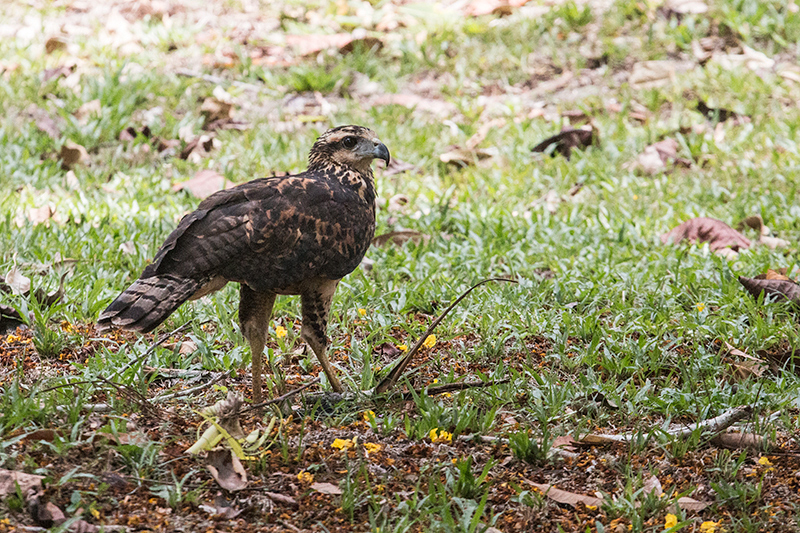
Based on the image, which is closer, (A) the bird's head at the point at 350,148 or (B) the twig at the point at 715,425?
(B) the twig at the point at 715,425

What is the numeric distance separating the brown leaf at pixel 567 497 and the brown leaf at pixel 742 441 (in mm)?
741

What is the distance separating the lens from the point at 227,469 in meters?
3.36

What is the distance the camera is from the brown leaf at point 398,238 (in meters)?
6.12

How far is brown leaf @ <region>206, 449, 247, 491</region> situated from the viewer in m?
3.29

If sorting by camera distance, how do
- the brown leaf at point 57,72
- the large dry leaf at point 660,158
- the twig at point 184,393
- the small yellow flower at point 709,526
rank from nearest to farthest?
the small yellow flower at point 709,526, the twig at point 184,393, the large dry leaf at point 660,158, the brown leaf at point 57,72

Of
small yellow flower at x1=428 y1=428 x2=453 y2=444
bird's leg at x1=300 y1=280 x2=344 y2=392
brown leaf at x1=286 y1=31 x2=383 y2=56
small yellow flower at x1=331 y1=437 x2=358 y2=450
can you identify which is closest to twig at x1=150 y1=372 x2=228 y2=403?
bird's leg at x1=300 y1=280 x2=344 y2=392

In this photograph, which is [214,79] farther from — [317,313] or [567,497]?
[567,497]

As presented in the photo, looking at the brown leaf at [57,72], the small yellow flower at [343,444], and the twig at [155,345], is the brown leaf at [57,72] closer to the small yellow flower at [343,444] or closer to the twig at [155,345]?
the twig at [155,345]

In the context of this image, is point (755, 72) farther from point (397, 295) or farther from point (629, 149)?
point (397, 295)

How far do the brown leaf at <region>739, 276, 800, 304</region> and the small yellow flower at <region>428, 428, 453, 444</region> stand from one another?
2318 millimetres

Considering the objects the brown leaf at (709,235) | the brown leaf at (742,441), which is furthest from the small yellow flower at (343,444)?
the brown leaf at (709,235)

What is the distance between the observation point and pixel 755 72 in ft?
28.9

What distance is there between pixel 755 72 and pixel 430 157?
3.65m

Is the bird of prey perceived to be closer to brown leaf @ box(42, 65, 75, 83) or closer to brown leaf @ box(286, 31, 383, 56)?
brown leaf @ box(42, 65, 75, 83)
